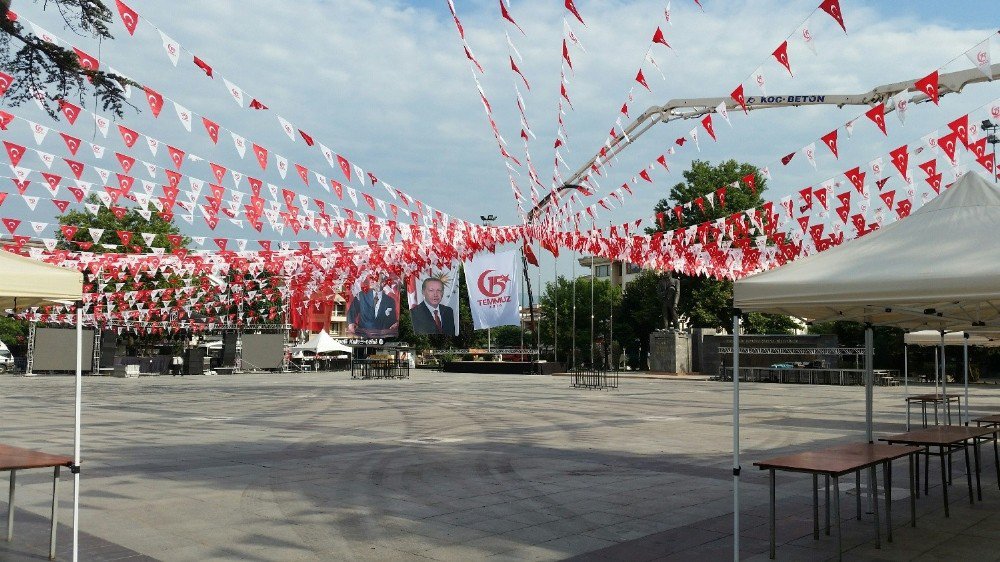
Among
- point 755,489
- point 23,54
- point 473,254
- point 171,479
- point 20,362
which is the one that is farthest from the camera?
point 20,362

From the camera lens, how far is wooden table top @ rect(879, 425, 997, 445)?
726 centimetres

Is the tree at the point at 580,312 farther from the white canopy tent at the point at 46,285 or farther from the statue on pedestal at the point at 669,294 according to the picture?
the white canopy tent at the point at 46,285

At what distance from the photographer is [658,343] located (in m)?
45.0

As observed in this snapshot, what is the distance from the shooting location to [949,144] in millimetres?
12914

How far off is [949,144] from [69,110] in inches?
541

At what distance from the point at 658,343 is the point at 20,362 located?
39594 millimetres

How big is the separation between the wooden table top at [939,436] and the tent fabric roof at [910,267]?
1518mm

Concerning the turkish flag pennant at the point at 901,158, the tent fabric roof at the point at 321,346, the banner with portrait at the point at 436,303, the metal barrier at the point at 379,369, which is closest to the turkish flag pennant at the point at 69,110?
the turkish flag pennant at the point at 901,158

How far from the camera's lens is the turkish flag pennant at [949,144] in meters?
12.8

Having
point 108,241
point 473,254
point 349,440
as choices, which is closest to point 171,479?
point 349,440

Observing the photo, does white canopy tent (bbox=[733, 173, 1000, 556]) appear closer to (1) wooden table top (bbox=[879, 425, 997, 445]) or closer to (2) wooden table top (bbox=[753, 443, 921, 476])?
(2) wooden table top (bbox=[753, 443, 921, 476])

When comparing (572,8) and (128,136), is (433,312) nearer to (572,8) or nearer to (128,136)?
(128,136)

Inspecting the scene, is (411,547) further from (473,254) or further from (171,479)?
(473,254)

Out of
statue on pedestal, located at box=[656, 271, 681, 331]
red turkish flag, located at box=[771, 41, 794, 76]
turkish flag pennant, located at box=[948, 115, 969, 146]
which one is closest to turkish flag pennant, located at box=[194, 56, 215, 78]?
red turkish flag, located at box=[771, 41, 794, 76]
